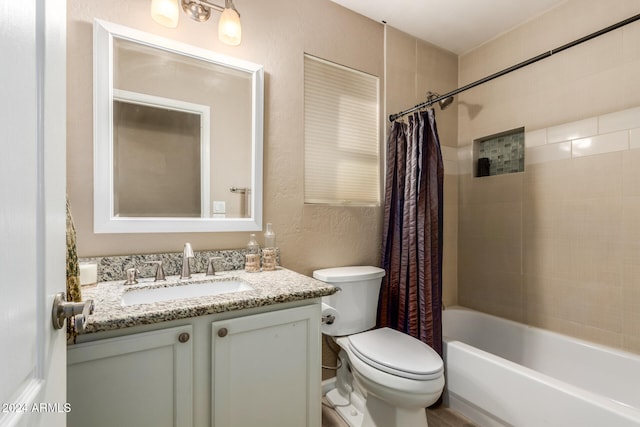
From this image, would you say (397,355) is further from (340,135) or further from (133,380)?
(340,135)

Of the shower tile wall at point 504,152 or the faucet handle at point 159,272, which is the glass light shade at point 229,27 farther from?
the shower tile wall at point 504,152

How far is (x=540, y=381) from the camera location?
49.1 inches

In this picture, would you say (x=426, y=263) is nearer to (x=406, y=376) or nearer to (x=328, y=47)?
(x=406, y=376)

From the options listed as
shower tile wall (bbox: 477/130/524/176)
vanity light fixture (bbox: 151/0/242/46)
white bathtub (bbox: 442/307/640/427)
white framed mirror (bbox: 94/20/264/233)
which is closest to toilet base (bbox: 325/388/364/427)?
white bathtub (bbox: 442/307/640/427)

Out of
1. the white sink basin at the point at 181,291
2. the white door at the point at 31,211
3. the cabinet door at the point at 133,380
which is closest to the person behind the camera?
the white door at the point at 31,211

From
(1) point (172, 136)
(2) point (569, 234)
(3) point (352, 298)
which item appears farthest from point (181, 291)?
(2) point (569, 234)

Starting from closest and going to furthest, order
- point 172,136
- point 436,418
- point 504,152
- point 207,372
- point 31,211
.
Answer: point 31,211 → point 207,372 → point 172,136 → point 436,418 → point 504,152

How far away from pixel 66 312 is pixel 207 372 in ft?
1.81

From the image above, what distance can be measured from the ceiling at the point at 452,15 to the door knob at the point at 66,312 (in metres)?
2.05

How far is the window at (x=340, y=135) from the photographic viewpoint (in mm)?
1743

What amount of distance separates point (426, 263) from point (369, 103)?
44.7 inches

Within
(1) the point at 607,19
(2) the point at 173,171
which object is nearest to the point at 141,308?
(2) the point at 173,171

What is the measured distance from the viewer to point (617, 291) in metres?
1.56

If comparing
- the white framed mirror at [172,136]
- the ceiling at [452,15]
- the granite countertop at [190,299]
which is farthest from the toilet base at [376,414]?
the ceiling at [452,15]
